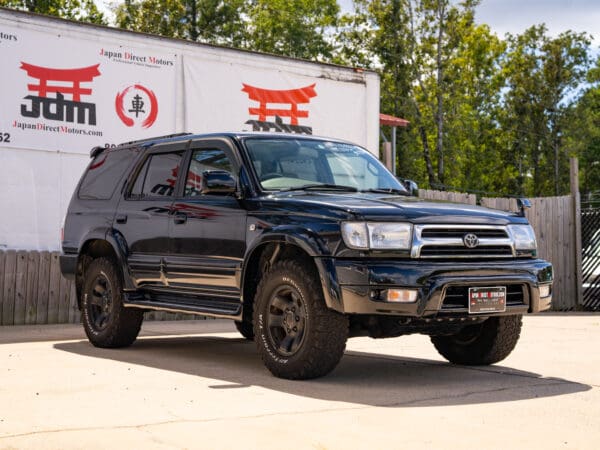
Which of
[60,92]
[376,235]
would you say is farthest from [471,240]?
[60,92]

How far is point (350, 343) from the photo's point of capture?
35.3ft

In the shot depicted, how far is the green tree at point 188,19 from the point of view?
154ft

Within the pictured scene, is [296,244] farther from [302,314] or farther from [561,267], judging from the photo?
[561,267]

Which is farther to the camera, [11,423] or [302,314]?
[302,314]

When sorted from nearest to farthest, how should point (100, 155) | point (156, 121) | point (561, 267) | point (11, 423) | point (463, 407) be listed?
point (11, 423)
point (463, 407)
point (100, 155)
point (156, 121)
point (561, 267)

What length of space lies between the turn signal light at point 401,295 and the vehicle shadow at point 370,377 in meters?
0.66

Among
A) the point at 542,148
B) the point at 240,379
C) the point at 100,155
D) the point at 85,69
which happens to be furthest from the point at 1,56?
the point at 542,148

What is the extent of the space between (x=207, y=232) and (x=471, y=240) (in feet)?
7.58

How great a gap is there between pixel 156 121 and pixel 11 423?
9195 millimetres

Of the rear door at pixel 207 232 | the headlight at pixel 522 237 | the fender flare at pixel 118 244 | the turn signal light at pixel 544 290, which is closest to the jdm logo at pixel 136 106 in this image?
the fender flare at pixel 118 244

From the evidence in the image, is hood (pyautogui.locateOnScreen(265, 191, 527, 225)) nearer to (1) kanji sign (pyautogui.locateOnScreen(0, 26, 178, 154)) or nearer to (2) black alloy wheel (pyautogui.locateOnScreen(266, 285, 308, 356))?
(2) black alloy wheel (pyautogui.locateOnScreen(266, 285, 308, 356))

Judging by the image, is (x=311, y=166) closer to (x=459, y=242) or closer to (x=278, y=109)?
(x=459, y=242)

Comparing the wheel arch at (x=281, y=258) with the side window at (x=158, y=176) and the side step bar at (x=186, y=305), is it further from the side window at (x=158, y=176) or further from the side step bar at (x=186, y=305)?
the side window at (x=158, y=176)

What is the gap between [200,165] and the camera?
8.92 m
